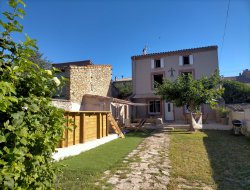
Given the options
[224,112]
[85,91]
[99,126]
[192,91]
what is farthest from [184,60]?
[99,126]

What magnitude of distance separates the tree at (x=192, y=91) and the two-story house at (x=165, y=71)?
33.2ft

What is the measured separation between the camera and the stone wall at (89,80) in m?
19.3

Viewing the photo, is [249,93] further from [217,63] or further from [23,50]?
[23,50]

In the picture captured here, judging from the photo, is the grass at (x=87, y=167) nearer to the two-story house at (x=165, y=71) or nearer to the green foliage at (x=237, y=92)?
the two-story house at (x=165, y=71)

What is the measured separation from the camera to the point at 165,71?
96.8 ft

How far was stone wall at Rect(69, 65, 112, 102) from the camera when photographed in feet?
63.2

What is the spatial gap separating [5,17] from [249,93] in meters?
45.8

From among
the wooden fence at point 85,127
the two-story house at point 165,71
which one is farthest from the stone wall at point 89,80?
the wooden fence at point 85,127

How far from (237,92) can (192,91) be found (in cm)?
2983

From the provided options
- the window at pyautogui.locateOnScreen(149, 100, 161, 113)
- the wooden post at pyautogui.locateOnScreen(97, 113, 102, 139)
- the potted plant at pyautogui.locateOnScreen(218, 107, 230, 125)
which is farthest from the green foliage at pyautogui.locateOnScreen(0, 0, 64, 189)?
the window at pyautogui.locateOnScreen(149, 100, 161, 113)

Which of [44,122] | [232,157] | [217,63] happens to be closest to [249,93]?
[217,63]

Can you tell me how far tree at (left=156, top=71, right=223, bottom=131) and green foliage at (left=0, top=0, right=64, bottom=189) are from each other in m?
15.3

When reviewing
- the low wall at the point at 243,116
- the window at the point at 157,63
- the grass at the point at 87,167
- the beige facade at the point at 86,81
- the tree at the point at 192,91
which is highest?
the window at the point at 157,63

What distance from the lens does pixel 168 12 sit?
14984 millimetres
